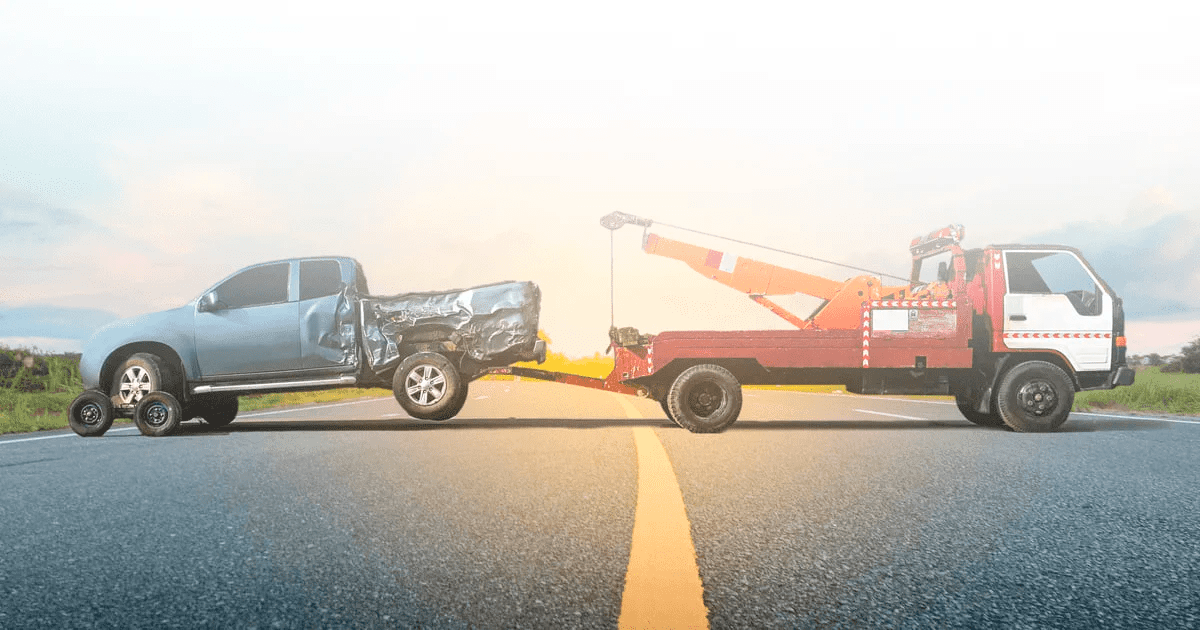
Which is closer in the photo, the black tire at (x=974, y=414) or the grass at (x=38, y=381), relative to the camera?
the black tire at (x=974, y=414)

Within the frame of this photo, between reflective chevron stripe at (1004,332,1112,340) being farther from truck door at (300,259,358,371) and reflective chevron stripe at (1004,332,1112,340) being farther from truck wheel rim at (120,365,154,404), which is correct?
truck wheel rim at (120,365,154,404)

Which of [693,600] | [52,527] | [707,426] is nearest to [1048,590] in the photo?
[693,600]

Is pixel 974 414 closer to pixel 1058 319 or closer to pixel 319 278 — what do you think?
pixel 1058 319

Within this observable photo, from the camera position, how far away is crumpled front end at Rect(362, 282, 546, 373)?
34.9ft

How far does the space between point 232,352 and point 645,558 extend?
8.35 meters

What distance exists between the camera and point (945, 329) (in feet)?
33.8

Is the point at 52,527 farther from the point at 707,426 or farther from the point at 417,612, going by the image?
the point at 707,426

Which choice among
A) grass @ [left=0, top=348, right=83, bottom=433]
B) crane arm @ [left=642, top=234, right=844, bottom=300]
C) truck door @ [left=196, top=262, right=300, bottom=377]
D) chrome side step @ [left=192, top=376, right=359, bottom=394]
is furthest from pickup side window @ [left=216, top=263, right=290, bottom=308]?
crane arm @ [left=642, top=234, right=844, bottom=300]

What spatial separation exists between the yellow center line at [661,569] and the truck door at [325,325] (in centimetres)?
622

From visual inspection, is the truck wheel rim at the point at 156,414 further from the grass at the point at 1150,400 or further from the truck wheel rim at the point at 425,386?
the grass at the point at 1150,400

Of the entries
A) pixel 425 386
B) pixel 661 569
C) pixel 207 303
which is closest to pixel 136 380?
pixel 207 303

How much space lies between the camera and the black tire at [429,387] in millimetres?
10195

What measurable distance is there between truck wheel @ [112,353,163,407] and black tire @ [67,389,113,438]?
22 cm

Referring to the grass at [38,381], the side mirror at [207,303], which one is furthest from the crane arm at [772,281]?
the grass at [38,381]
